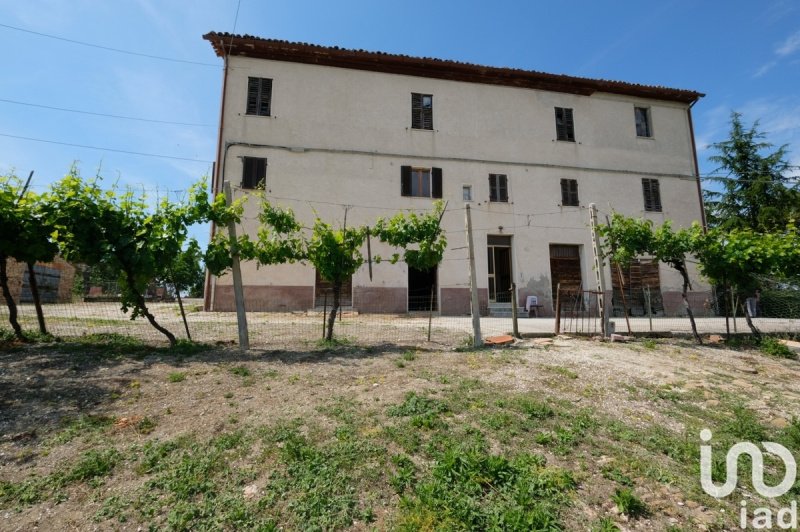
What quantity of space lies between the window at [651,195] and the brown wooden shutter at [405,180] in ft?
36.3

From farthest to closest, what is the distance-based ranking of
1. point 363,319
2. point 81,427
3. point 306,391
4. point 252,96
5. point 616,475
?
point 252,96
point 363,319
point 306,391
point 81,427
point 616,475

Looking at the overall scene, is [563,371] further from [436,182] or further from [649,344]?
[436,182]

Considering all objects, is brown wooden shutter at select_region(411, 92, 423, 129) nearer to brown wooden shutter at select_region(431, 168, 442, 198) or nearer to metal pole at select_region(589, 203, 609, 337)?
brown wooden shutter at select_region(431, 168, 442, 198)

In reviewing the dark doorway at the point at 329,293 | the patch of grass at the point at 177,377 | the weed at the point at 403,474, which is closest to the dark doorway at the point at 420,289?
the dark doorway at the point at 329,293

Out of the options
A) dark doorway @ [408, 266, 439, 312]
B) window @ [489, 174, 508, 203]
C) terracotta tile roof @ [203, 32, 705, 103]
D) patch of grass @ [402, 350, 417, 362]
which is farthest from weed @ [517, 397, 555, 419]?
terracotta tile roof @ [203, 32, 705, 103]

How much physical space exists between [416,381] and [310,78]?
558 inches

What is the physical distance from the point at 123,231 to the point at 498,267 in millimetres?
13180

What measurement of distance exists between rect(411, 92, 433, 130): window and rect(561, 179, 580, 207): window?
650 cm

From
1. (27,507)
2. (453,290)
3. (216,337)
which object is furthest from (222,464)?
(453,290)

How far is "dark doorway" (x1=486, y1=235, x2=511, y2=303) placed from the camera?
51.1ft

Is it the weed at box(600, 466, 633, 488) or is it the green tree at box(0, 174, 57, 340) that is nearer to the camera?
the weed at box(600, 466, 633, 488)

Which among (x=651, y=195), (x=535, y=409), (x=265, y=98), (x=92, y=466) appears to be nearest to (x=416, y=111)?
(x=265, y=98)

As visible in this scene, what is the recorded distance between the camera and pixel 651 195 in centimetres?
1711

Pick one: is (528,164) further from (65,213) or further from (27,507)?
(27,507)
